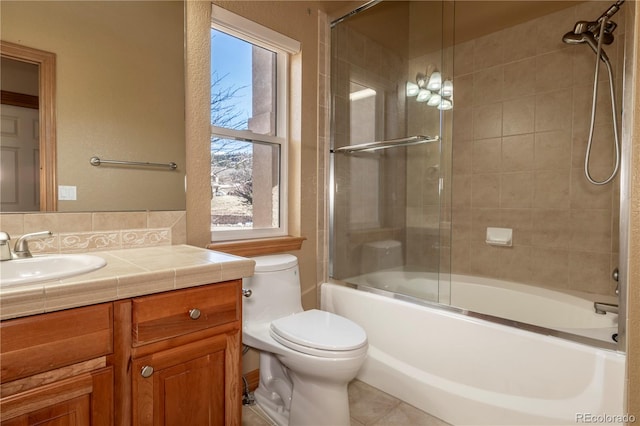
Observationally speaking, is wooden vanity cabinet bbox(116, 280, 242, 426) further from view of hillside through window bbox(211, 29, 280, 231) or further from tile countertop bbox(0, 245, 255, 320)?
view of hillside through window bbox(211, 29, 280, 231)

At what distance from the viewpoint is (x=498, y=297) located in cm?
225

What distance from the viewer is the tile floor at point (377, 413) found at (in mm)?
1640

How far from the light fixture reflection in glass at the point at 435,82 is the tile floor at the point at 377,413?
180cm

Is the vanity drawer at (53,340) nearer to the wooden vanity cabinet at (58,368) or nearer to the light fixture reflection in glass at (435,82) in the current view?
the wooden vanity cabinet at (58,368)

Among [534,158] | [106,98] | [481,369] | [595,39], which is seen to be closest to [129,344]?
[106,98]

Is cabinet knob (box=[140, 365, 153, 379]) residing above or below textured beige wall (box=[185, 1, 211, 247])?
below

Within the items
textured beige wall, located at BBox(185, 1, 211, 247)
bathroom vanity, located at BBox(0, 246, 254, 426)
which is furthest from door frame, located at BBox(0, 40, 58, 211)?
textured beige wall, located at BBox(185, 1, 211, 247)

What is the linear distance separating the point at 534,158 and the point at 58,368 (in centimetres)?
274

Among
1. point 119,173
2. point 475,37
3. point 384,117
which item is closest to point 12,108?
point 119,173

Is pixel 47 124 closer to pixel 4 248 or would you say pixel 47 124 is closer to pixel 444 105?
pixel 4 248

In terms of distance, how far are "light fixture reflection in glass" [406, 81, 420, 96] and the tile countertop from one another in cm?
158

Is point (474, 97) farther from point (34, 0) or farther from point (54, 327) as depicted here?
point (54, 327)

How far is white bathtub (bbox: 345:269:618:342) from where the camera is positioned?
184 centimetres

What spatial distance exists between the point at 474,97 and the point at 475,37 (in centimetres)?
45
